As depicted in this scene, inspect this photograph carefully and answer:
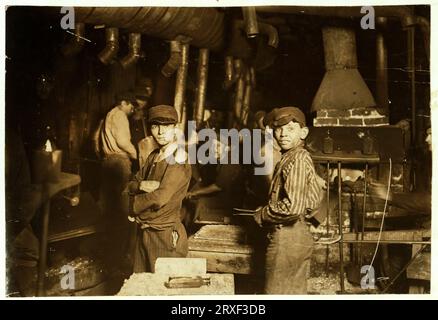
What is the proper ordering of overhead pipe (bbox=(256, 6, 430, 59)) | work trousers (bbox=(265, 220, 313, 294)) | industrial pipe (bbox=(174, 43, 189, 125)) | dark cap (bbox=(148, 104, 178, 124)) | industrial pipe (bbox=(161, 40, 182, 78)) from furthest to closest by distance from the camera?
industrial pipe (bbox=(174, 43, 189, 125))
industrial pipe (bbox=(161, 40, 182, 78))
overhead pipe (bbox=(256, 6, 430, 59))
dark cap (bbox=(148, 104, 178, 124))
work trousers (bbox=(265, 220, 313, 294))

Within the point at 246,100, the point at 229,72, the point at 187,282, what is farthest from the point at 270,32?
the point at 187,282

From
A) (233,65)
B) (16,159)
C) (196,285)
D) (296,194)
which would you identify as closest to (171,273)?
(196,285)

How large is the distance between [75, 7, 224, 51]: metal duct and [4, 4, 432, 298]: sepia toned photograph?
0.02 m

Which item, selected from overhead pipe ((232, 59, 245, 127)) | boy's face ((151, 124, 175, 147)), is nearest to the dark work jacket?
boy's face ((151, 124, 175, 147))

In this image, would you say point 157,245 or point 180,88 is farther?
point 180,88

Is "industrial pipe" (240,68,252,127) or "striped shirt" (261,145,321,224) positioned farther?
"industrial pipe" (240,68,252,127)

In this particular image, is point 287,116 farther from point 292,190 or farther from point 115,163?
point 115,163

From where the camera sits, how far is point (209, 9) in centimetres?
394

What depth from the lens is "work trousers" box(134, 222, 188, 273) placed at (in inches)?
130

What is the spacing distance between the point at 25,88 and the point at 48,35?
39 centimetres

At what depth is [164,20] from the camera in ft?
12.1

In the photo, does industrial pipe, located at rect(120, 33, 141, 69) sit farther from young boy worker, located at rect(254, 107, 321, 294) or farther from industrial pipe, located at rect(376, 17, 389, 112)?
industrial pipe, located at rect(376, 17, 389, 112)

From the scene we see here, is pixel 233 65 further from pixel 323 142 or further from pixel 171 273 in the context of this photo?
pixel 171 273

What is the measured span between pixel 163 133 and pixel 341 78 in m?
1.81
